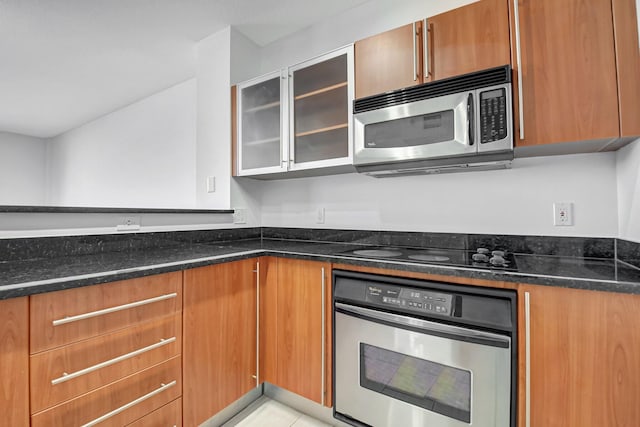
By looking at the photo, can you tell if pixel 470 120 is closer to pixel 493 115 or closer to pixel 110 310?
pixel 493 115

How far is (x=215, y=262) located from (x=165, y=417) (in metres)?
0.68

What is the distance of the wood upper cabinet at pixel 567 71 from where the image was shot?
1.10 metres

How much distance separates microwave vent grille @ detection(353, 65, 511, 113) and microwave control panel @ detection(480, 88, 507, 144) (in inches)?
2.1

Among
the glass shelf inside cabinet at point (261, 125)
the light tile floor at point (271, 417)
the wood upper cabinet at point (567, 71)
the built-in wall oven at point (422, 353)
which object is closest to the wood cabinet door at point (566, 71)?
the wood upper cabinet at point (567, 71)

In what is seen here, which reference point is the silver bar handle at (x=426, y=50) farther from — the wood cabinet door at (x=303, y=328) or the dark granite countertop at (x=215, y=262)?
the wood cabinet door at (x=303, y=328)

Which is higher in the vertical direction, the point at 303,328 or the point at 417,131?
the point at 417,131

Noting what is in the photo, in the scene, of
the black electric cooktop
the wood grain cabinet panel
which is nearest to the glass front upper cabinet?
the black electric cooktop

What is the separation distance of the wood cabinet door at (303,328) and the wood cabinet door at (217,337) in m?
0.18

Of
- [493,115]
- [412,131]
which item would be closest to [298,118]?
[412,131]

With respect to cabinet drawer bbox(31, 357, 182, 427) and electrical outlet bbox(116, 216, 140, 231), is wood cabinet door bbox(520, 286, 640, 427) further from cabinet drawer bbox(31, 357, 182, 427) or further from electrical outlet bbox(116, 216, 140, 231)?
electrical outlet bbox(116, 216, 140, 231)

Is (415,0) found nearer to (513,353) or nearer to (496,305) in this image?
(496,305)

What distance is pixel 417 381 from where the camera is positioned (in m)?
1.22

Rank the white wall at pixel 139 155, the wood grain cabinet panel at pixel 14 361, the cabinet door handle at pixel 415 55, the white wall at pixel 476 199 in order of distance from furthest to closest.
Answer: the white wall at pixel 139 155 → the cabinet door handle at pixel 415 55 → the white wall at pixel 476 199 → the wood grain cabinet panel at pixel 14 361

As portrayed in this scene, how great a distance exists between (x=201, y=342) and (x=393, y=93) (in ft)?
5.23
